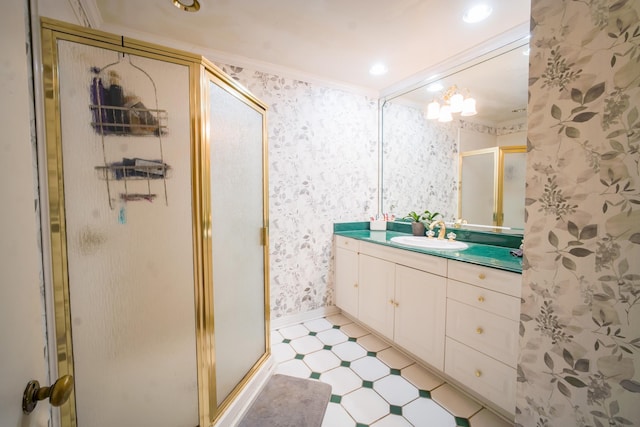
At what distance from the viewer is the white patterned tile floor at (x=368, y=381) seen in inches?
53.7

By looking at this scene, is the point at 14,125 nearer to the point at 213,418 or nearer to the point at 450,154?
the point at 213,418

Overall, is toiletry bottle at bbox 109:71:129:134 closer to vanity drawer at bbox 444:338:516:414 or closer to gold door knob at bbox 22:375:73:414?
gold door knob at bbox 22:375:73:414

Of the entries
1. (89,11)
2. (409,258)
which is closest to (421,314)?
(409,258)

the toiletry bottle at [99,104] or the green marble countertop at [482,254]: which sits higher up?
the toiletry bottle at [99,104]

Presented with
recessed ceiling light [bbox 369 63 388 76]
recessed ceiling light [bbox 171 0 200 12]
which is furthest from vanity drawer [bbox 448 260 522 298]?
recessed ceiling light [bbox 171 0 200 12]

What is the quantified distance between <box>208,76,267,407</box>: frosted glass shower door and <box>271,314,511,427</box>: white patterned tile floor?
431 millimetres

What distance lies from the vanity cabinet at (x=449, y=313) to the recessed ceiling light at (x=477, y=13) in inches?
59.0

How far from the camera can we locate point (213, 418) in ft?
3.83

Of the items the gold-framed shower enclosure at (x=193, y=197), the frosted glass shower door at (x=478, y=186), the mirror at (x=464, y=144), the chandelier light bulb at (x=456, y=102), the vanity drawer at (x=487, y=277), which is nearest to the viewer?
the gold-framed shower enclosure at (x=193, y=197)

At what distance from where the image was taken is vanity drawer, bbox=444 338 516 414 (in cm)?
125

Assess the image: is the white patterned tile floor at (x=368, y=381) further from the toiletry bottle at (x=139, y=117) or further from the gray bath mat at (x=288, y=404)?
the toiletry bottle at (x=139, y=117)

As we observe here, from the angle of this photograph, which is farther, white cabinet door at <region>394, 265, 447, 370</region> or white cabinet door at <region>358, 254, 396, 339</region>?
white cabinet door at <region>358, 254, 396, 339</region>

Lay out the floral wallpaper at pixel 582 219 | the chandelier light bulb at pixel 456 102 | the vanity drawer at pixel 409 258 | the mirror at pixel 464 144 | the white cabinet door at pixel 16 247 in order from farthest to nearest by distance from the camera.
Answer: the chandelier light bulb at pixel 456 102, the mirror at pixel 464 144, the vanity drawer at pixel 409 258, the floral wallpaper at pixel 582 219, the white cabinet door at pixel 16 247

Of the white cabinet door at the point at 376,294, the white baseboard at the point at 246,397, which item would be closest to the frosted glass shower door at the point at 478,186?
the white cabinet door at the point at 376,294
